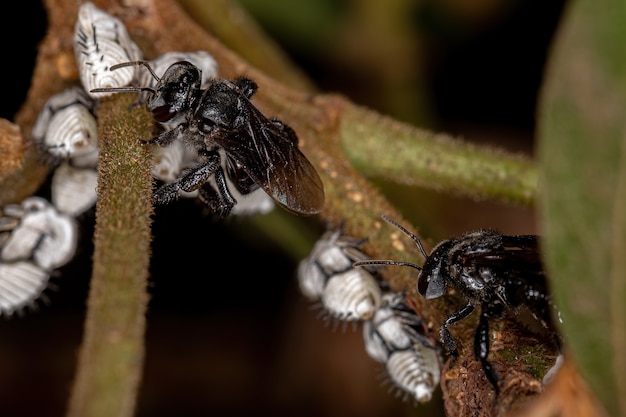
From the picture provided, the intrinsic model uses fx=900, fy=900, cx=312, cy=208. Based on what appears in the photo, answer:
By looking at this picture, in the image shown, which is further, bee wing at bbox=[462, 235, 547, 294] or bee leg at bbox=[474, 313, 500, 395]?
bee wing at bbox=[462, 235, 547, 294]

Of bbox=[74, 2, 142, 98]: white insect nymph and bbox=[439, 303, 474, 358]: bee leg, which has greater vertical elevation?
bbox=[74, 2, 142, 98]: white insect nymph

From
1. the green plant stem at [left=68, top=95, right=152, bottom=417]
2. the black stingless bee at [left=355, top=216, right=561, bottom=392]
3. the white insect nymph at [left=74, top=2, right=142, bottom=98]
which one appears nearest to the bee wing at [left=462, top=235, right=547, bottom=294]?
the black stingless bee at [left=355, top=216, right=561, bottom=392]

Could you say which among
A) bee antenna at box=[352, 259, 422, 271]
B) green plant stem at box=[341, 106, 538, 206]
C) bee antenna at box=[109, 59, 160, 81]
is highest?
green plant stem at box=[341, 106, 538, 206]

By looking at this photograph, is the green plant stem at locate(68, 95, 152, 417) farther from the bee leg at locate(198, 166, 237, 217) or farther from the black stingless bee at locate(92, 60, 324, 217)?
the bee leg at locate(198, 166, 237, 217)

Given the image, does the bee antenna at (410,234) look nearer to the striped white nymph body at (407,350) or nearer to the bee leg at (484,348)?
the striped white nymph body at (407,350)

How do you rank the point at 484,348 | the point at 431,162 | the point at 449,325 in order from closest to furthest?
1. the point at 484,348
2. the point at 449,325
3. the point at 431,162

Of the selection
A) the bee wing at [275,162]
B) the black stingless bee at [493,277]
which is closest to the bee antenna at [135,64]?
the bee wing at [275,162]

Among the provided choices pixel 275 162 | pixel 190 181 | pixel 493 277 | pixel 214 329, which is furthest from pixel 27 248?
pixel 214 329

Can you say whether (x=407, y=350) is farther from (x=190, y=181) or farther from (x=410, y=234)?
(x=190, y=181)
